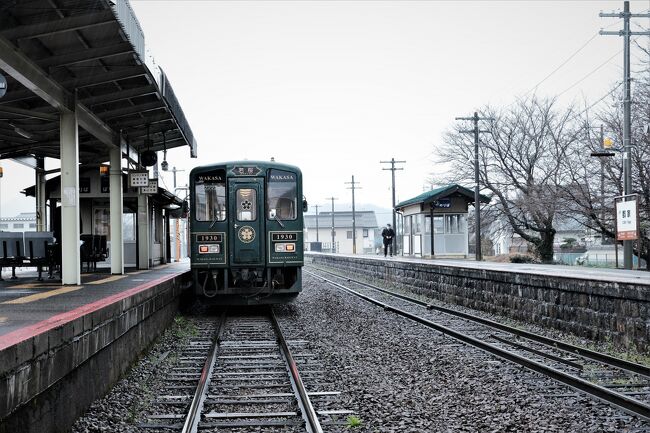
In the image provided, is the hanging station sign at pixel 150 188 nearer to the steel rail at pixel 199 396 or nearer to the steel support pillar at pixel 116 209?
the steel support pillar at pixel 116 209

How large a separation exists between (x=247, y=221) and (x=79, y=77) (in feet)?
14.1

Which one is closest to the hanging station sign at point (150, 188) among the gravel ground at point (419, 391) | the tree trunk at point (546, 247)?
the gravel ground at point (419, 391)

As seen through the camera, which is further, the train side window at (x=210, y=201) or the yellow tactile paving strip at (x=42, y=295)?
the train side window at (x=210, y=201)

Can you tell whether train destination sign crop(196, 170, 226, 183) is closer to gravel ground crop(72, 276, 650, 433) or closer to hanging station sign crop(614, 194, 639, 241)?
gravel ground crop(72, 276, 650, 433)

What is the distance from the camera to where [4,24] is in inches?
346

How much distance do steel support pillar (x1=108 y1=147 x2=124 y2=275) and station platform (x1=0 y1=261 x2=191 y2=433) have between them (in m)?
5.27

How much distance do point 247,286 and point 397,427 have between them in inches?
347

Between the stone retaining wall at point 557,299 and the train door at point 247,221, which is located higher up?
the train door at point 247,221

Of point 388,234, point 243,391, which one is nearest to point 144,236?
point 243,391

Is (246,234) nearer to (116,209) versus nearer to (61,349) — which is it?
(116,209)

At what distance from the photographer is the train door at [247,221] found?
1395cm

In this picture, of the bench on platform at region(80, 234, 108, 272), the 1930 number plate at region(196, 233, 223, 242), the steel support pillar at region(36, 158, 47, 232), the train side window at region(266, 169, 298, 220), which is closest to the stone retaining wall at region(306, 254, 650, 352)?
the train side window at region(266, 169, 298, 220)

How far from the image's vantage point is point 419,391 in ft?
23.1

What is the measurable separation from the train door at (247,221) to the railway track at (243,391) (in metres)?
2.98
